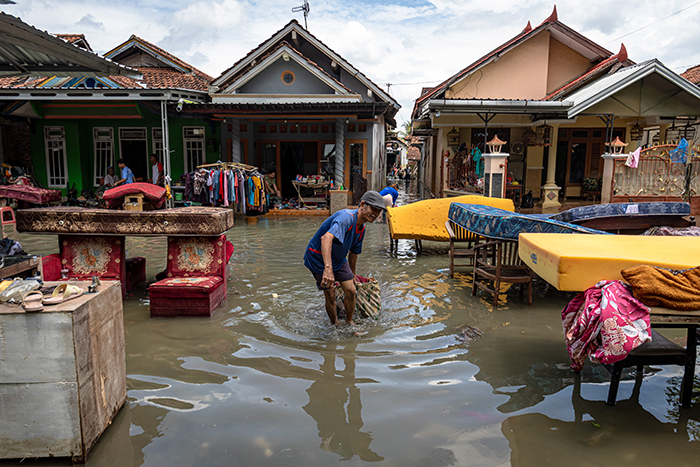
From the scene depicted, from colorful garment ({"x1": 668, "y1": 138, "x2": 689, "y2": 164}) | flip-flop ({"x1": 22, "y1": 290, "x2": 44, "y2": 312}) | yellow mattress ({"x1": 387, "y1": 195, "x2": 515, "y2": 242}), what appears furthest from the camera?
colorful garment ({"x1": 668, "y1": 138, "x2": 689, "y2": 164})

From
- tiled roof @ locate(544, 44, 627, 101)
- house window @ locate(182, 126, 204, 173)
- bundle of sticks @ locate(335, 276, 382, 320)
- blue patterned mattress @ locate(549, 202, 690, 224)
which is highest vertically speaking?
tiled roof @ locate(544, 44, 627, 101)

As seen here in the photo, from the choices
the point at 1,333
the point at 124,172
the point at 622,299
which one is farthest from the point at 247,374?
the point at 124,172

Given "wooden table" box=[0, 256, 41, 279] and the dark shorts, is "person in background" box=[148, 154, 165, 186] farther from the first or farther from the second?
the dark shorts

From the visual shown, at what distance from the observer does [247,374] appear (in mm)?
4023

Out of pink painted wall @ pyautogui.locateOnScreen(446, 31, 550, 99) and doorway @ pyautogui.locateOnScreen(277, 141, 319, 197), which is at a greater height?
pink painted wall @ pyautogui.locateOnScreen(446, 31, 550, 99)

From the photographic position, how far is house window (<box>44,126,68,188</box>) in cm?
1695

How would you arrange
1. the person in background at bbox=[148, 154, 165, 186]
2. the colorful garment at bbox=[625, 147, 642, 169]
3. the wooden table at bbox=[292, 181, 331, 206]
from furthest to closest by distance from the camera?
the wooden table at bbox=[292, 181, 331, 206] < the person in background at bbox=[148, 154, 165, 186] < the colorful garment at bbox=[625, 147, 642, 169]

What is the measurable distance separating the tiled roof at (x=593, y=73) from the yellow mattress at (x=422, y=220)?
26.8 ft

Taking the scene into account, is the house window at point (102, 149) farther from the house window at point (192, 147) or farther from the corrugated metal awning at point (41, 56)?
the corrugated metal awning at point (41, 56)

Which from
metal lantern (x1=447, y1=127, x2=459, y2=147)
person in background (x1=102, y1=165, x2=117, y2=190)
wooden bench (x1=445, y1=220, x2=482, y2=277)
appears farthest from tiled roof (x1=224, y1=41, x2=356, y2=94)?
wooden bench (x1=445, y1=220, x2=482, y2=277)

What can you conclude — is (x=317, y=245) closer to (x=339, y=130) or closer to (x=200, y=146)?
(x=339, y=130)

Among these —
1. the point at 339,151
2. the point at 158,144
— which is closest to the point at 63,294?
the point at 339,151

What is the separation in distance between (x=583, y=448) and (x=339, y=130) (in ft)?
44.7

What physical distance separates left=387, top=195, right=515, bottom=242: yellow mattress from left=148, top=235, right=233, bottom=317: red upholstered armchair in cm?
370
